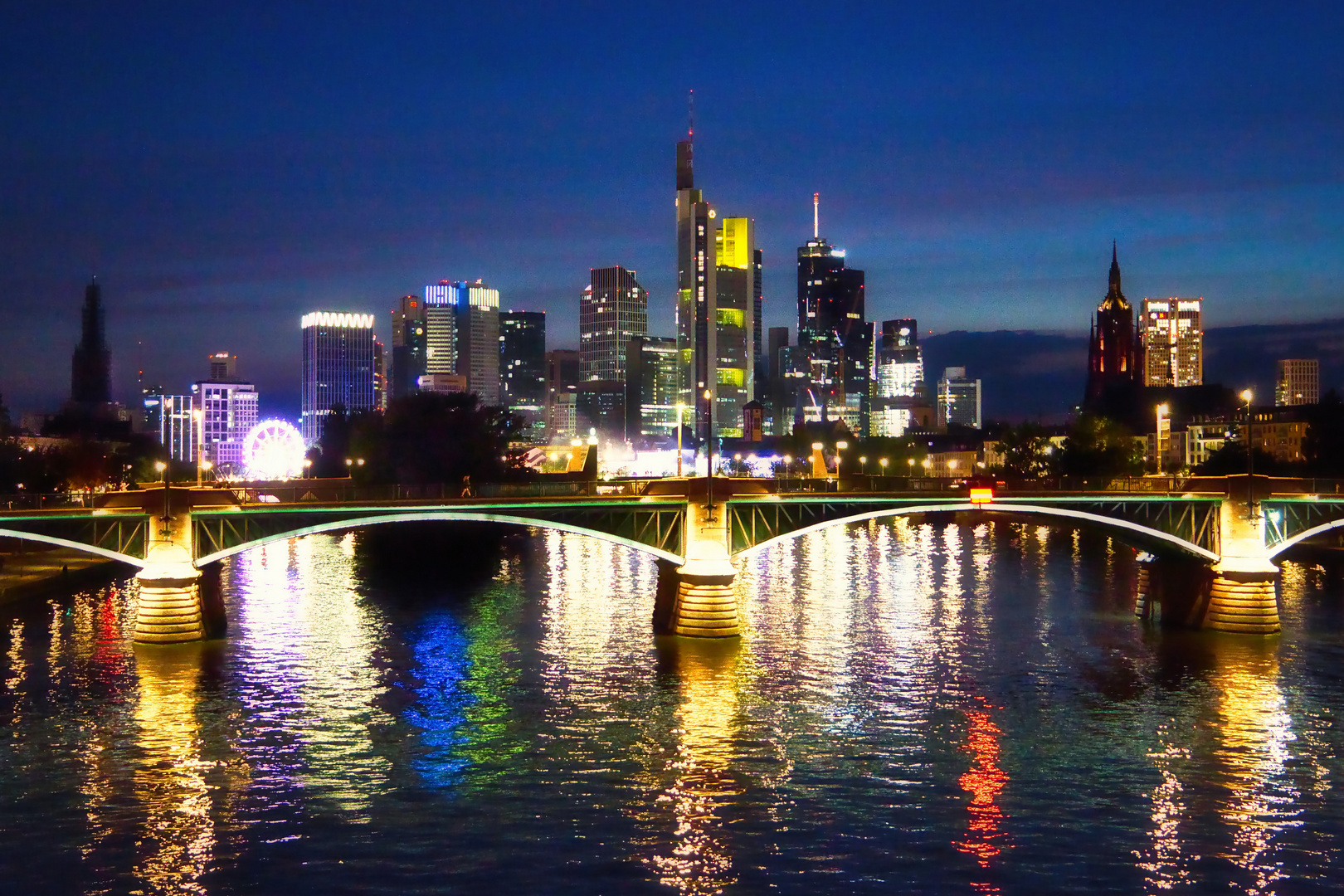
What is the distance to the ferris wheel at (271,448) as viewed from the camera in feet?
430

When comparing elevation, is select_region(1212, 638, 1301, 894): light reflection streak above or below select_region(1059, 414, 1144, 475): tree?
below

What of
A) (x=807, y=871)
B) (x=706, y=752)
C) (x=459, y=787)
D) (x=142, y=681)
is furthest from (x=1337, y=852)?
(x=142, y=681)

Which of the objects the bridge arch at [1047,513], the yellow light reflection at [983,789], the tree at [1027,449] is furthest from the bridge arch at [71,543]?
the tree at [1027,449]

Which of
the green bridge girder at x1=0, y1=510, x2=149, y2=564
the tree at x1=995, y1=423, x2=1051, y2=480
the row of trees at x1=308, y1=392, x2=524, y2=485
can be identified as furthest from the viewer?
the tree at x1=995, y1=423, x2=1051, y2=480

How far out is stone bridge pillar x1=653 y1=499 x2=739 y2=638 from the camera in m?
65.7

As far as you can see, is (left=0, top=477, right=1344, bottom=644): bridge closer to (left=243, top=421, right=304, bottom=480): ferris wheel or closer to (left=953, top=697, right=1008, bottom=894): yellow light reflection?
(left=953, top=697, right=1008, bottom=894): yellow light reflection

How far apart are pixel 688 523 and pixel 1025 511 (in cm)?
1837

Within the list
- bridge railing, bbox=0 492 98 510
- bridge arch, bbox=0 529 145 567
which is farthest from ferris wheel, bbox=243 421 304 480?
bridge arch, bbox=0 529 145 567

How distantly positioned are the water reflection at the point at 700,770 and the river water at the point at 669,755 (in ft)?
0.50

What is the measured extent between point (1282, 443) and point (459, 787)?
178 meters

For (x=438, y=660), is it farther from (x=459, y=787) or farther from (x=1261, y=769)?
(x=1261, y=769)

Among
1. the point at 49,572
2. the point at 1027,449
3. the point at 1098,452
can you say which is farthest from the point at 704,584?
the point at 1027,449

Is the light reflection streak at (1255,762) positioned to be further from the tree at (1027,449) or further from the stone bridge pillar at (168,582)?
the tree at (1027,449)

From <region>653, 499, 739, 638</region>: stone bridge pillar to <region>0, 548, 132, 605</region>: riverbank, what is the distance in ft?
133
